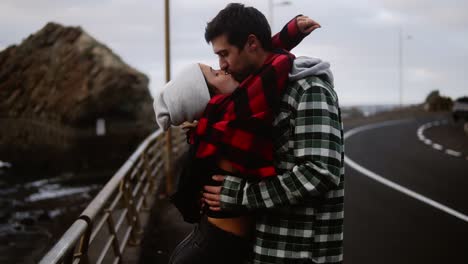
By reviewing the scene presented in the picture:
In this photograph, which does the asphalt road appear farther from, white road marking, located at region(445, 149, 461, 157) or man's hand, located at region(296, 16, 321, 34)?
man's hand, located at region(296, 16, 321, 34)

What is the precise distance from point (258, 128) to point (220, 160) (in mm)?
212

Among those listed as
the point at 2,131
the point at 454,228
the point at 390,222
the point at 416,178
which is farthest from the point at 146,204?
the point at 2,131

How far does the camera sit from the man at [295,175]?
6.60ft

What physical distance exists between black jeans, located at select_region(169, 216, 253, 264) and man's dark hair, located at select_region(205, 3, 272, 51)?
0.69 m

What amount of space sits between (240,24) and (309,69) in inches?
11.6

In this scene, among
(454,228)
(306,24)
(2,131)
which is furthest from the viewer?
(2,131)

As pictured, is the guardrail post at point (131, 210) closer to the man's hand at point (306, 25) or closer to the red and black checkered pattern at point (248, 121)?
the man's hand at point (306, 25)

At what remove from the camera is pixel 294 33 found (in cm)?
239

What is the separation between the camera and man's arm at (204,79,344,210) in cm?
200

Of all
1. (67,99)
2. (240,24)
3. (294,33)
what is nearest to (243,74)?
(240,24)

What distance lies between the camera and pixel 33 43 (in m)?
106

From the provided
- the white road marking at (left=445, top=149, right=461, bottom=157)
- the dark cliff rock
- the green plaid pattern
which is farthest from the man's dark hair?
the dark cliff rock

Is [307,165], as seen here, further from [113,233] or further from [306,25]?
[113,233]

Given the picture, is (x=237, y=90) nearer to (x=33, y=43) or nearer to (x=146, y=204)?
(x=146, y=204)
